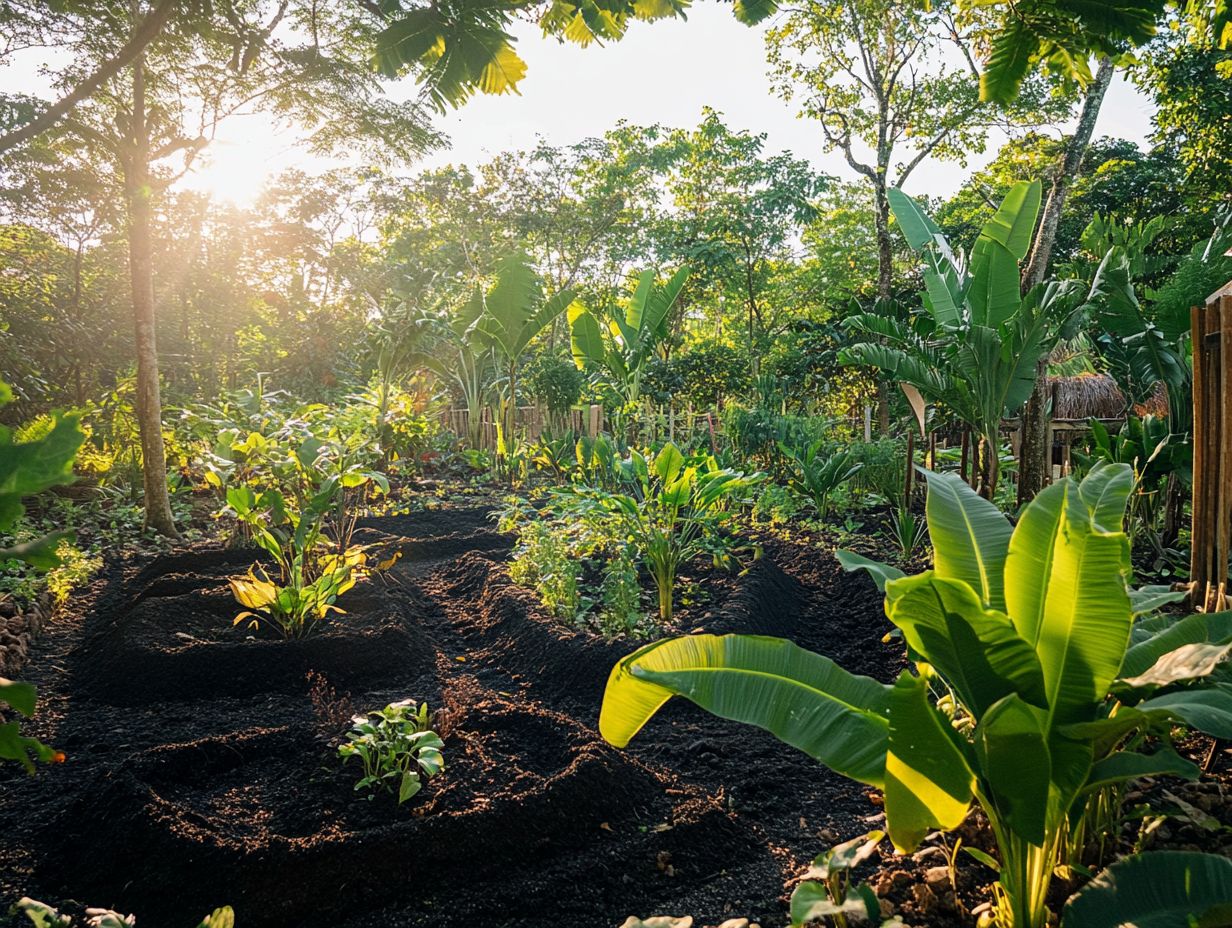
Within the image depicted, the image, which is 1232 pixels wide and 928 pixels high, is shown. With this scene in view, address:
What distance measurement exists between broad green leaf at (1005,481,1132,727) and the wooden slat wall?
1.23m

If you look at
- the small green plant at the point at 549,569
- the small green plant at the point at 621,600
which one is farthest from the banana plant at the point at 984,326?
the small green plant at the point at 549,569

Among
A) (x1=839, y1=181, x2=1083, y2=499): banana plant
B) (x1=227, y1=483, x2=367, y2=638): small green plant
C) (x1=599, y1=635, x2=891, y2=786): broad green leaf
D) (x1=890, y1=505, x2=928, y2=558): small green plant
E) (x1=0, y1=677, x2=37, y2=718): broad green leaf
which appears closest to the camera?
(x1=0, y1=677, x2=37, y2=718): broad green leaf

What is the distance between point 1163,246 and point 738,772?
1462cm

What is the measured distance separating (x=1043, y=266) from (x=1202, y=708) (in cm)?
557

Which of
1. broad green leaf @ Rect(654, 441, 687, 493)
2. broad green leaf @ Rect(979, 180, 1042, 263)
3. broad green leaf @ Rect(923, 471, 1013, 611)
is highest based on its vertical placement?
broad green leaf @ Rect(979, 180, 1042, 263)

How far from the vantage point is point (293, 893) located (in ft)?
7.00

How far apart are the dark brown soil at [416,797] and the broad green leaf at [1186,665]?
72cm

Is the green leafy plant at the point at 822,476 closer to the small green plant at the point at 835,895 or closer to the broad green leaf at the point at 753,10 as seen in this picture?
the broad green leaf at the point at 753,10

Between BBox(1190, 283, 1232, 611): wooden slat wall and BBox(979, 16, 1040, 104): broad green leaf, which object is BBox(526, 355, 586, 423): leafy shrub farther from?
BBox(1190, 283, 1232, 611): wooden slat wall

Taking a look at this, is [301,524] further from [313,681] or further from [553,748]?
[553,748]

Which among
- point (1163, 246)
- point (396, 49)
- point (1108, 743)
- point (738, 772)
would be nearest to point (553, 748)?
point (738, 772)

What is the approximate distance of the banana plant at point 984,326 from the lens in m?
5.00

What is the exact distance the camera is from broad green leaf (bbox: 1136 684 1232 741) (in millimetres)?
1464

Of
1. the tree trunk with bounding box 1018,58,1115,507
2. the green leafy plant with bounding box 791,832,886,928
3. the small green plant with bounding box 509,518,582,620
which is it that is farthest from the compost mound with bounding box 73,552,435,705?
the tree trunk with bounding box 1018,58,1115,507
